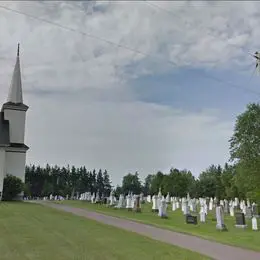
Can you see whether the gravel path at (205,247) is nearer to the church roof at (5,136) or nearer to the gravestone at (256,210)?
the gravestone at (256,210)

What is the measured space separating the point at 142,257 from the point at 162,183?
7474 centimetres

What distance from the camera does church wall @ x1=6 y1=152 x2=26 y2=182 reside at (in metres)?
57.5

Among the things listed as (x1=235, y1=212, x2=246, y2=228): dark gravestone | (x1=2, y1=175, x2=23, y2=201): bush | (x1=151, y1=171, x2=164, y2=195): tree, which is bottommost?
(x1=235, y1=212, x2=246, y2=228): dark gravestone

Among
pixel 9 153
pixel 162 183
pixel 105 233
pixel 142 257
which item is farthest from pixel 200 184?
pixel 142 257

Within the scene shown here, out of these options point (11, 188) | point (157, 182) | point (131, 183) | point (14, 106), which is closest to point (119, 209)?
point (11, 188)

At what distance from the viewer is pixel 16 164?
57875 mm

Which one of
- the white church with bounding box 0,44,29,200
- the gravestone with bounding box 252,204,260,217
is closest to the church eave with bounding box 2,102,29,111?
the white church with bounding box 0,44,29,200

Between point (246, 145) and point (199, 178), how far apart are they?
139ft

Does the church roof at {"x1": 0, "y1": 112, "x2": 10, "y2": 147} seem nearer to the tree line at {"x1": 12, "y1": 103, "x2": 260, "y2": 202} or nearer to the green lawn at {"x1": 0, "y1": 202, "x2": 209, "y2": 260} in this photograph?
the tree line at {"x1": 12, "y1": 103, "x2": 260, "y2": 202}

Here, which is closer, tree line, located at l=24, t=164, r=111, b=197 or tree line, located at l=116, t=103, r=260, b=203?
tree line, located at l=116, t=103, r=260, b=203

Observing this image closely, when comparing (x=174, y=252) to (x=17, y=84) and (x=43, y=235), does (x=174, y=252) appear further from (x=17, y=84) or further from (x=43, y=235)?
(x=17, y=84)

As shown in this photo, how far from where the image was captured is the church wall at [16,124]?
59094 millimetres

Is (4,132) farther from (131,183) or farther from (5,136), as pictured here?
(131,183)

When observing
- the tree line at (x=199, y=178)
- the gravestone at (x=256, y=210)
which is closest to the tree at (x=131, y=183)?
the tree line at (x=199, y=178)
